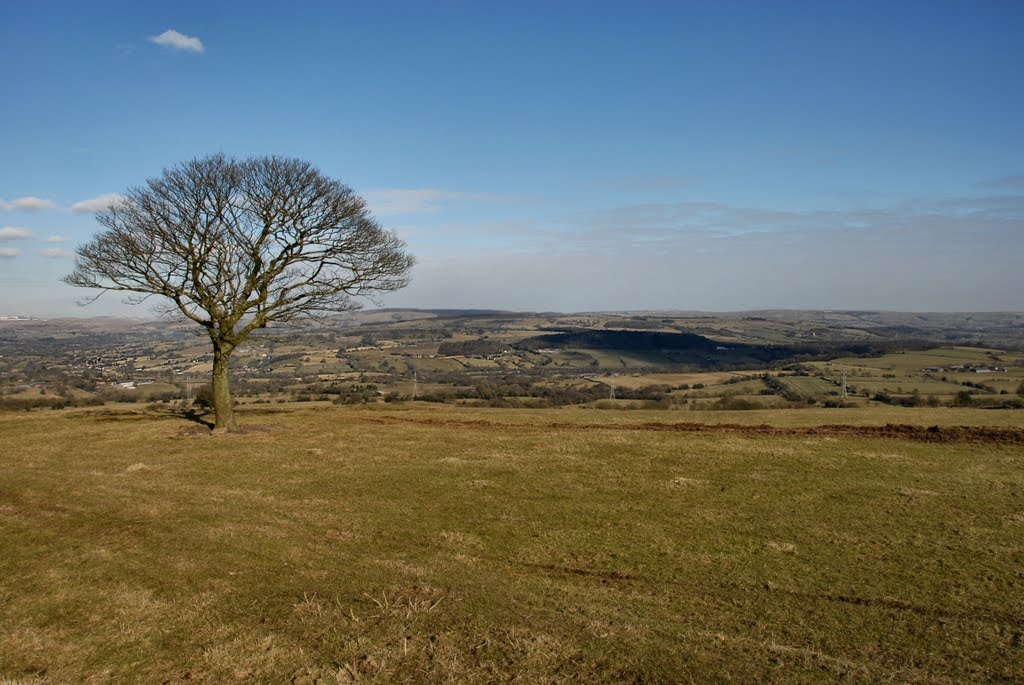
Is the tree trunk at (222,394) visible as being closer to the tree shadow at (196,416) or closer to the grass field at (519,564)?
the tree shadow at (196,416)

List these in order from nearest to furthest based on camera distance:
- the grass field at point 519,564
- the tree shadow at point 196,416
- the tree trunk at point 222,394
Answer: the grass field at point 519,564 → the tree trunk at point 222,394 → the tree shadow at point 196,416

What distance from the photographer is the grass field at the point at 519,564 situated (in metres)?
6.22

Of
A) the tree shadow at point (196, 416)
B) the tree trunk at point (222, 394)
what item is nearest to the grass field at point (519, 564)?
the tree trunk at point (222, 394)

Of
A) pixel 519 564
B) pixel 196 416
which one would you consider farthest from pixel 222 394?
pixel 519 564

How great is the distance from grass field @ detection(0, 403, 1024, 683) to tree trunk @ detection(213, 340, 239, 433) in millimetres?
3649

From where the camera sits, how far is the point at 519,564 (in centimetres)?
937

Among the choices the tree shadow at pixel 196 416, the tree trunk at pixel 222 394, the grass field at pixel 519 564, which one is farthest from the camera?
the tree shadow at pixel 196 416

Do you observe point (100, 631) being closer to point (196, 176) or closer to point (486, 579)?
point (486, 579)

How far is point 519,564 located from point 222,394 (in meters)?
16.4

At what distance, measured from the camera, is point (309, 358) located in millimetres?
77750

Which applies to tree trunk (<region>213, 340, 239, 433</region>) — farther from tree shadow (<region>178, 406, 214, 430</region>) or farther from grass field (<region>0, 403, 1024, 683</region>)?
grass field (<region>0, 403, 1024, 683</region>)

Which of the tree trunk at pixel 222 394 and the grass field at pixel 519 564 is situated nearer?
the grass field at pixel 519 564

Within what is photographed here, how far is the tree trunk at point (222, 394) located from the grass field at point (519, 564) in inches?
144

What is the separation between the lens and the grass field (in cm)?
622
